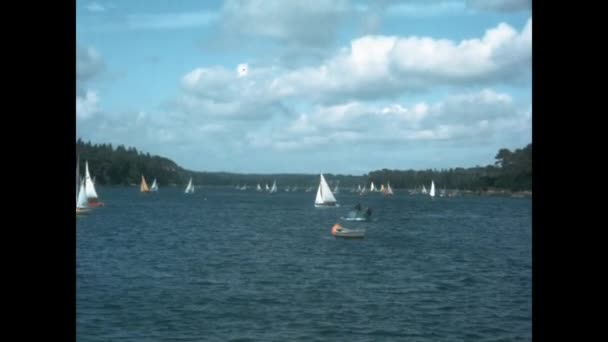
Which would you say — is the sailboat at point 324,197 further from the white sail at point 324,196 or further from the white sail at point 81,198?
the white sail at point 81,198

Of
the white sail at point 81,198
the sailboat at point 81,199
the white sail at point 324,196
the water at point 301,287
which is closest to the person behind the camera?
the water at point 301,287

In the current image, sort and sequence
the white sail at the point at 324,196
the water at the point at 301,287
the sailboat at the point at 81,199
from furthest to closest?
1. the white sail at the point at 324,196
2. the sailboat at the point at 81,199
3. the water at the point at 301,287

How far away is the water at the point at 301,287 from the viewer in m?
22.1

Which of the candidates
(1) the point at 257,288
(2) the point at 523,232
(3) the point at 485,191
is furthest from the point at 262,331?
(3) the point at 485,191

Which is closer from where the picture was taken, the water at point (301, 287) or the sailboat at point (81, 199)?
the water at point (301, 287)

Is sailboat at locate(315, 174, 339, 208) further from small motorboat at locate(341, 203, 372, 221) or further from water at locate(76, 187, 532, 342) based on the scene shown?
water at locate(76, 187, 532, 342)

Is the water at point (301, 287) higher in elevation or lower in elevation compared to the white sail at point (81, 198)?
lower

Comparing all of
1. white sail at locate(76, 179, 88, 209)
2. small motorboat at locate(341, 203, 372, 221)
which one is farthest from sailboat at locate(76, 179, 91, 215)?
small motorboat at locate(341, 203, 372, 221)

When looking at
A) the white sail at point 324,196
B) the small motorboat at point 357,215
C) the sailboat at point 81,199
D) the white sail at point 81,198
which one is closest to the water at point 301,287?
the sailboat at point 81,199

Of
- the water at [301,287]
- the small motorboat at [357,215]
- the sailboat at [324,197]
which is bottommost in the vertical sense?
the water at [301,287]

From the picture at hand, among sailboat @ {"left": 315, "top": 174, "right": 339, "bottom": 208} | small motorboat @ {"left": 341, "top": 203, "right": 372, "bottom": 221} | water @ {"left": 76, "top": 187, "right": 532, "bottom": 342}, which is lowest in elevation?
water @ {"left": 76, "top": 187, "right": 532, "bottom": 342}

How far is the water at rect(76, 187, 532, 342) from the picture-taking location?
2214 cm

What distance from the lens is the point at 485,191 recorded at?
166 metres
